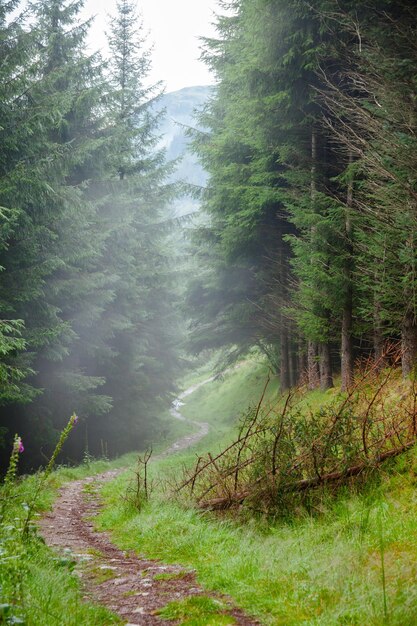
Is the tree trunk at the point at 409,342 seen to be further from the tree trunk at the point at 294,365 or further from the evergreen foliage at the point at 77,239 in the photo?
the tree trunk at the point at 294,365

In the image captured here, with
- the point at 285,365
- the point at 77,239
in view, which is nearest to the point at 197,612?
the point at 77,239

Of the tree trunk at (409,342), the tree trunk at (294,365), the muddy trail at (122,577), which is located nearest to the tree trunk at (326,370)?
the tree trunk at (409,342)

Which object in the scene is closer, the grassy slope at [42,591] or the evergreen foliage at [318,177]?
the grassy slope at [42,591]

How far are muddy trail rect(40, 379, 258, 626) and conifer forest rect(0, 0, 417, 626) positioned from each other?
0.09m

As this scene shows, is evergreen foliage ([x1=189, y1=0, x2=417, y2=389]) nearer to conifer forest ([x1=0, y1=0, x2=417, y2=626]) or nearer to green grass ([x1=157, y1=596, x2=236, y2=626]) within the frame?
conifer forest ([x1=0, y1=0, x2=417, y2=626])

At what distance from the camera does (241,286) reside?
20688 millimetres

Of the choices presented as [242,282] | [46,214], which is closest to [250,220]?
[242,282]

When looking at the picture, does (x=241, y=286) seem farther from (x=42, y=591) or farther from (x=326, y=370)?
(x=42, y=591)

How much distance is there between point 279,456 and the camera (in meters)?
7.04

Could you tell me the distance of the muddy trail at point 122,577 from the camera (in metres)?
4.02

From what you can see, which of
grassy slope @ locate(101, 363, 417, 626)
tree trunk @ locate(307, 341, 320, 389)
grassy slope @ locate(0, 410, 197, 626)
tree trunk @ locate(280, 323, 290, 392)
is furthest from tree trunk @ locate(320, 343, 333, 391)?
grassy slope @ locate(0, 410, 197, 626)

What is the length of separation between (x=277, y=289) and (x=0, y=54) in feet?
39.3

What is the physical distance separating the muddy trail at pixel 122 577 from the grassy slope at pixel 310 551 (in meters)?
0.18

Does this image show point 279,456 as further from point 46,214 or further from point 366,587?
point 46,214
